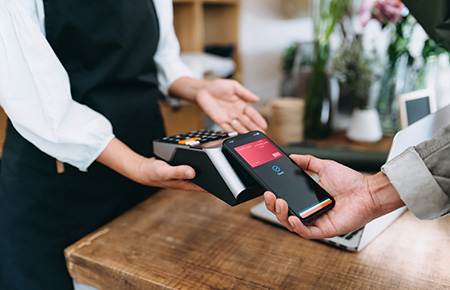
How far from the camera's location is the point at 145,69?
2.54 ft

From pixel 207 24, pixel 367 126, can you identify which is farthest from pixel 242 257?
pixel 207 24

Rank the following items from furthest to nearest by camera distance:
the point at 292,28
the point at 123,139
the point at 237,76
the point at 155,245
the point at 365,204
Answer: the point at 292,28, the point at 237,76, the point at 123,139, the point at 155,245, the point at 365,204

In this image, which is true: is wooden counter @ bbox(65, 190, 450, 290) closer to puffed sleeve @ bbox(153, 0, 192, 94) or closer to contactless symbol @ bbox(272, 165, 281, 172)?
contactless symbol @ bbox(272, 165, 281, 172)

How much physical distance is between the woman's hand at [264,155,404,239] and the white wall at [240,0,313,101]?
6.64 feet

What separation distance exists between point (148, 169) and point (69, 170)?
205mm

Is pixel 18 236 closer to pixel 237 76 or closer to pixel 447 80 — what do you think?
pixel 447 80

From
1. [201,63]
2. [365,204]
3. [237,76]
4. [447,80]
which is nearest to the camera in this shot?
[365,204]

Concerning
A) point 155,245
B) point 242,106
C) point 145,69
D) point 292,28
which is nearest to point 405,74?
point 242,106

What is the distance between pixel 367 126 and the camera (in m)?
1.28

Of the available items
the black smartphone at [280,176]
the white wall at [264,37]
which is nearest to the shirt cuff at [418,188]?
the black smartphone at [280,176]

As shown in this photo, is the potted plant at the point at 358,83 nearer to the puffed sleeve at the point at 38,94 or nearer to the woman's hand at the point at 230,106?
the woman's hand at the point at 230,106

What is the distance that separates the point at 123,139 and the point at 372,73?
940 mm

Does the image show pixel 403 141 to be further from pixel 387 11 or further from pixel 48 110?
pixel 387 11

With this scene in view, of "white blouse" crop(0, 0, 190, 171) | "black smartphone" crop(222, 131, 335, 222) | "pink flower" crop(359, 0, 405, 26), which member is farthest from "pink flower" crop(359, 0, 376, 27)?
"white blouse" crop(0, 0, 190, 171)
